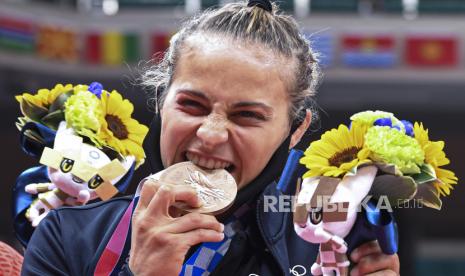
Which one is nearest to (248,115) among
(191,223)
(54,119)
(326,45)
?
(191,223)

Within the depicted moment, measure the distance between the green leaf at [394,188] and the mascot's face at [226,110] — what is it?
241 mm

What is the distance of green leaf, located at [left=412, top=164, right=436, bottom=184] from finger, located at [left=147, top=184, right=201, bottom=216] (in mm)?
390

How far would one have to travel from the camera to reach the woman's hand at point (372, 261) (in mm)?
1443

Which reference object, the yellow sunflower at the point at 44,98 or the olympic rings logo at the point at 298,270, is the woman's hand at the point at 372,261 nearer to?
the olympic rings logo at the point at 298,270

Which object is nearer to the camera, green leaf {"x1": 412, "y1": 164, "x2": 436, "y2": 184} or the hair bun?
green leaf {"x1": 412, "y1": 164, "x2": 436, "y2": 184}

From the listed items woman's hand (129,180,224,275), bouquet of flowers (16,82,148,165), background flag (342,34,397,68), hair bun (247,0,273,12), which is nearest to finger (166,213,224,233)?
woman's hand (129,180,224,275)

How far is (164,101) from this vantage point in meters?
1.67

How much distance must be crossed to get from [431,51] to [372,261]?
5518 mm

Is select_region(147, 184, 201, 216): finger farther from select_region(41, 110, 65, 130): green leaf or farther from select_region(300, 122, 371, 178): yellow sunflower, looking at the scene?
select_region(41, 110, 65, 130): green leaf

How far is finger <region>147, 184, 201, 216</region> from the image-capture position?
1426 mm

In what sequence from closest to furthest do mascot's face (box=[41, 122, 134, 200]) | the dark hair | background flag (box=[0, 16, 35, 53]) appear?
the dark hair
mascot's face (box=[41, 122, 134, 200])
background flag (box=[0, 16, 35, 53])

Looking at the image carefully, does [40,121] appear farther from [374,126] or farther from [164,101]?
[374,126]

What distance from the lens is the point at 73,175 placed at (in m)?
1.99

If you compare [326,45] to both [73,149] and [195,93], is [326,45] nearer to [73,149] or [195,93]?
[73,149]
